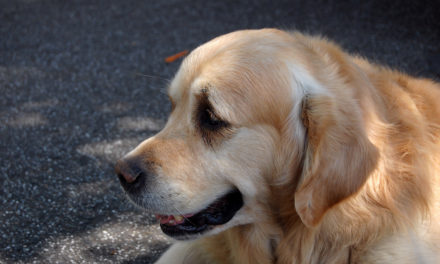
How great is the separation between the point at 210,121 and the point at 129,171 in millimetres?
468

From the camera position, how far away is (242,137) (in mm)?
2426

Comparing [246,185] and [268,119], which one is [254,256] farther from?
[268,119]

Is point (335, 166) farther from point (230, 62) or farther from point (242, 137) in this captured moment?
point (230, 62)

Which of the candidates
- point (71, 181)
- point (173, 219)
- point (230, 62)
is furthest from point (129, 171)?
point (71, 181)

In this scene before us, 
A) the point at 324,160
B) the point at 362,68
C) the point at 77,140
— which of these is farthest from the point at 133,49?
the point at 324,160

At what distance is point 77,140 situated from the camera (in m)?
4.43

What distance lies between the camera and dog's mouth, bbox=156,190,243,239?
2541mm

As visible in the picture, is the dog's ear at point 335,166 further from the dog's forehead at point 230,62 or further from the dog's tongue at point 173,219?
the dog's tongue at point 173,219

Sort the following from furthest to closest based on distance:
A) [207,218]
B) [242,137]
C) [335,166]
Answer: [207,218] → [242,137] → [335,166]

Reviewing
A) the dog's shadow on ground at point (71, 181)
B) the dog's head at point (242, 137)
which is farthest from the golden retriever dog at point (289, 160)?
the dog's shadow on ground at point (71, 181)

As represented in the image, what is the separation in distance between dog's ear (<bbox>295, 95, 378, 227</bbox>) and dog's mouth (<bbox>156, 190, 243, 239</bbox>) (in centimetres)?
36

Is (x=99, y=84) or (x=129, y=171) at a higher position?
(x=129, y=171)

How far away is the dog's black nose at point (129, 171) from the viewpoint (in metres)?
2.49

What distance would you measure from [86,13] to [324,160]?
5611mm
